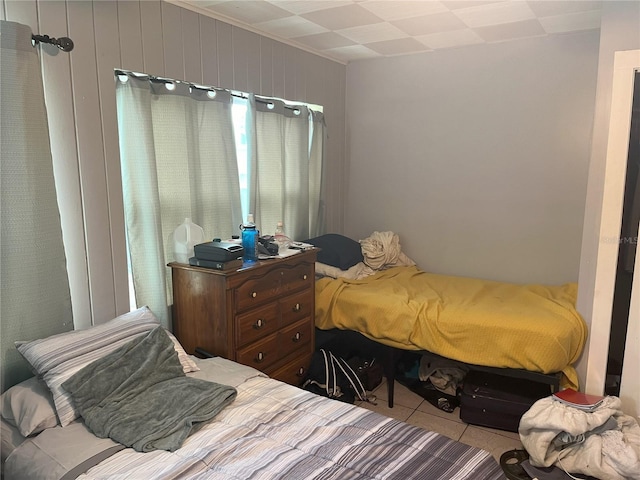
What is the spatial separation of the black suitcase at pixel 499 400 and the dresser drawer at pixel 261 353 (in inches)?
45.8

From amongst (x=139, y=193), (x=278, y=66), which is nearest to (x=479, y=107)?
(x=278, y=66)

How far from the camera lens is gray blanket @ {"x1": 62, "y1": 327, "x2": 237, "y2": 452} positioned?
163 centimetres

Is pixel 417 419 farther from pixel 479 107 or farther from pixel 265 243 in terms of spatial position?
pixel 479 107

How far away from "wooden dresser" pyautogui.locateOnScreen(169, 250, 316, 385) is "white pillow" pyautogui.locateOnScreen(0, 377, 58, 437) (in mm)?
769

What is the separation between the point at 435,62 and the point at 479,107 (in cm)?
50

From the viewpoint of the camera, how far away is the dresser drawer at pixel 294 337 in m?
2.72

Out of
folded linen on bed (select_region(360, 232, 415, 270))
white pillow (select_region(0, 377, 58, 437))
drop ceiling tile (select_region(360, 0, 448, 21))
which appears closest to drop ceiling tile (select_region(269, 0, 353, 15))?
drop ceiling tile (select_region(360, 0, 448, 21))

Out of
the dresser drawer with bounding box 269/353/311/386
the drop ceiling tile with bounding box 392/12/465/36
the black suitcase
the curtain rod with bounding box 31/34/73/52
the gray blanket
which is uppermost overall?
the drop ceiling tile with bounding box 392/12/465/36

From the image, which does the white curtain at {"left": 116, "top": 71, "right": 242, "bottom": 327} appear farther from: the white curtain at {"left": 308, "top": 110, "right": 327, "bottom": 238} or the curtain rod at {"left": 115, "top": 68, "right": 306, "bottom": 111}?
the white curtain at {"left": 308, "top": 110, "right": 327, "bottom": 238}

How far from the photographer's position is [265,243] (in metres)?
2.68

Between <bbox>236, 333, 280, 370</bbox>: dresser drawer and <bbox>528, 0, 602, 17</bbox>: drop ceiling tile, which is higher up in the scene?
<bbox>528, 0, 602, 17</bbox>: drop ceiling tile

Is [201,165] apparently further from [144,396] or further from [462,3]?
[462,3]

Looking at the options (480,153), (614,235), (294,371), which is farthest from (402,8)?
(294,371)

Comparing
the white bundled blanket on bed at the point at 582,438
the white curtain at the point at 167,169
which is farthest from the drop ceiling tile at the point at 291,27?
the white bundled blanket on bed at the point at 582,438
